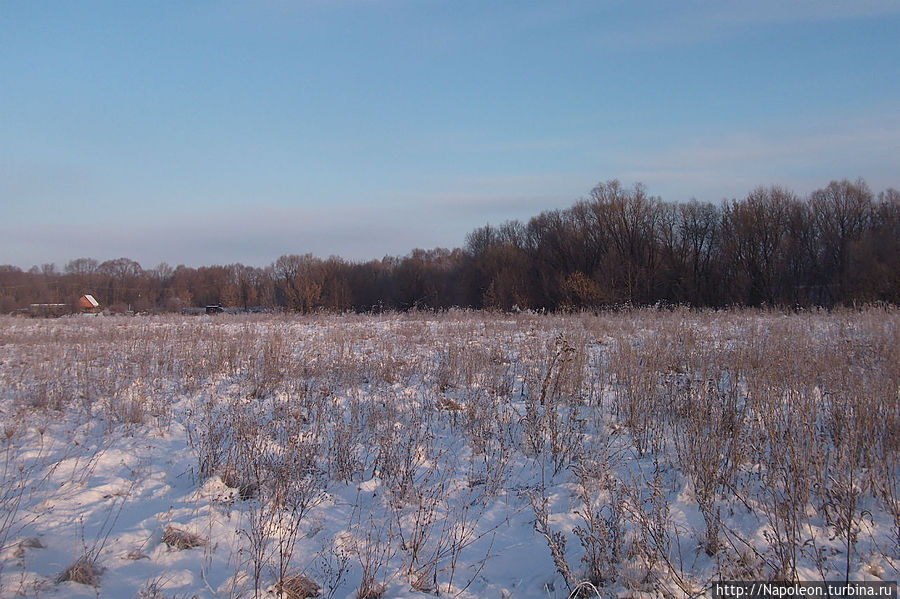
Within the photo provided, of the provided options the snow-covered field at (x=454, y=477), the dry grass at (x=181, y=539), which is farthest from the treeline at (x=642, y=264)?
the dry grass at (x=181, y=539)

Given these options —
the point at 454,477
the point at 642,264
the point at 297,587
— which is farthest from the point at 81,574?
the point at 642,264

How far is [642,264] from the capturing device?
35938mm

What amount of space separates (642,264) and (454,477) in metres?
34.8

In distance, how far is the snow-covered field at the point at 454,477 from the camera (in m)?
2.87

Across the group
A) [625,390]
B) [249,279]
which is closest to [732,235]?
[625,390]

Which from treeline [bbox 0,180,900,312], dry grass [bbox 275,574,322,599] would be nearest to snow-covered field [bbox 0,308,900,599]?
dry grass [bbox 275,574,322,599]

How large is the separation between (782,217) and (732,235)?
301 cm

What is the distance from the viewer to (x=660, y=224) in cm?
3703

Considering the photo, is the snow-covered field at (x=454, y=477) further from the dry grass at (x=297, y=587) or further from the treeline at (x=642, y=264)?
the treeline at (x=642, y=264)

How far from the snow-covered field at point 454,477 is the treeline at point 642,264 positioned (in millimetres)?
17326

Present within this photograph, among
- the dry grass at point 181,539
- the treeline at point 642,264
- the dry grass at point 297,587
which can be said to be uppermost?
the treeline at point 642,264

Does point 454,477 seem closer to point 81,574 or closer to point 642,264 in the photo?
point 81,574

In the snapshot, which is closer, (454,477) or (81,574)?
(81,574)

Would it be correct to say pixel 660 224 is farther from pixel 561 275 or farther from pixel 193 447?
pixel 193 447
